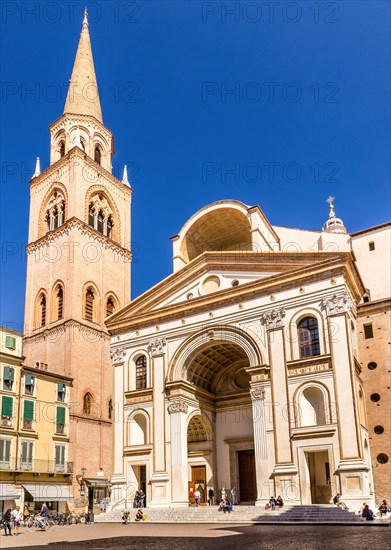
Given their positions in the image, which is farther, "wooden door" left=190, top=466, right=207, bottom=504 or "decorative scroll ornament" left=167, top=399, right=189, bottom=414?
"wooden door" left=190, top=466, right=207, bottom=504

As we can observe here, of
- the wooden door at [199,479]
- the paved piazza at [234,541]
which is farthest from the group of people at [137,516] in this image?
the paved piazza at [234,541]

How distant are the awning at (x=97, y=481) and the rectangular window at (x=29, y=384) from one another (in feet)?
22.1

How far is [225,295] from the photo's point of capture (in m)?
29.5

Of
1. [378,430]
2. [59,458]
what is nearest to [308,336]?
[378,430]

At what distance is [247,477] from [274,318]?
902cm

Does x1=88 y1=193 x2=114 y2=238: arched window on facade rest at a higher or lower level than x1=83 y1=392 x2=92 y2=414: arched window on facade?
higher

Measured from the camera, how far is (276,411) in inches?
1019

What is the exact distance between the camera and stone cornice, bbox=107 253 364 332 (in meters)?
26.7

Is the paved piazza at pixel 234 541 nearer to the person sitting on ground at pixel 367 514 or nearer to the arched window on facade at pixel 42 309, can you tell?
the person sitting on ground at pixel 367 514

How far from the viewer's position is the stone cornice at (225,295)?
87.6 ft

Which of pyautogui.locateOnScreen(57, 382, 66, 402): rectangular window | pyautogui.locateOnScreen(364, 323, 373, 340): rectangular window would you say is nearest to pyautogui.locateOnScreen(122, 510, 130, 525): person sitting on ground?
pyautogui.locateOnScreen(57, 382, 66, 402): rectangular window

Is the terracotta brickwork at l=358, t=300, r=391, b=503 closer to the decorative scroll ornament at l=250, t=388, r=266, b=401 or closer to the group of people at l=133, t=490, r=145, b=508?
the decorative scroll ornament at l=250, t=388, r=266, b=401

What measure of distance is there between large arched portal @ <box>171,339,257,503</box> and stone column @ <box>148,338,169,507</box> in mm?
911

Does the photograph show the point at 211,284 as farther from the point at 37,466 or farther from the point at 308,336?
the point at 37,466
